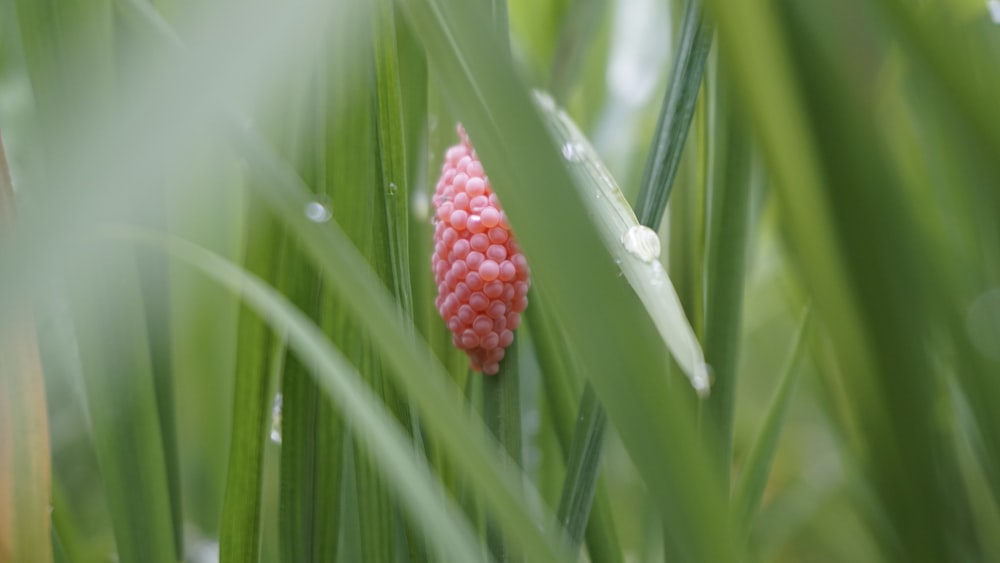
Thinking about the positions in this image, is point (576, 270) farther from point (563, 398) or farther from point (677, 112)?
point (563, 398)

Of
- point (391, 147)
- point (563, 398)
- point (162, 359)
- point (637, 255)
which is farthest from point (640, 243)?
point (162, 359)

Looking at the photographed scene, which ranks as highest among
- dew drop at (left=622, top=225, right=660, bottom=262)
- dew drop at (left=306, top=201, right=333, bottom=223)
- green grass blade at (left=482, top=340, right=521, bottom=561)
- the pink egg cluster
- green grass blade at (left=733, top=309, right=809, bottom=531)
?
dew drop at (left=306, top=201, right=333, bottom=223)

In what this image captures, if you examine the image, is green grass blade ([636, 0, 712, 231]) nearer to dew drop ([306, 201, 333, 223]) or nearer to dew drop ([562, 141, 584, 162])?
dew drop ([562, 141, 584, 162])

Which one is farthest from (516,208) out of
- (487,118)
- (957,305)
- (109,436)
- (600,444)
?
(109,436)

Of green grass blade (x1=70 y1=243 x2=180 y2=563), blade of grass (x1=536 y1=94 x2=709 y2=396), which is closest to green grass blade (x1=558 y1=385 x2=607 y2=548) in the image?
blade of grass (x1=536 y1=94 x2=709 y2=396)

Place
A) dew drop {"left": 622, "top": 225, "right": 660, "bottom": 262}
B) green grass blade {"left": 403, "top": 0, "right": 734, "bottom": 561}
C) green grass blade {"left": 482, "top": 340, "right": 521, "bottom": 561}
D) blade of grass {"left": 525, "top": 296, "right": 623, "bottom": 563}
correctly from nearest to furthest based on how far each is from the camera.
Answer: green grass blade {"left": 403, "top": 0, "right": 734, "bottom": 561} → dew drop {"left": 622, "top": 225, "right": 660, "bottom": 262} → green grass blade {"left": 482, "top": 340, "right": 521, "bottom": 561} → blade of grass {"left": 525, "top": 296, "right": 623, "bottom": 563}

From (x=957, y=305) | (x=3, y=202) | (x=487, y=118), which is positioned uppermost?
(x=3, y=202)

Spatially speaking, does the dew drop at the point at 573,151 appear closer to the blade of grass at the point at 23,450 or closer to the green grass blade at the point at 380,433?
the green grass blade at the point at 380,433

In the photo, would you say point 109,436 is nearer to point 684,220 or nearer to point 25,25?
point 25,25
